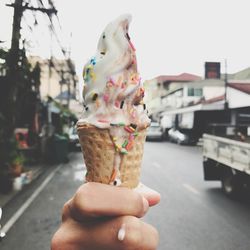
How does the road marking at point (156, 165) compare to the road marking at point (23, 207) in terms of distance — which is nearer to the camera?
the road marking at point (23, 207)

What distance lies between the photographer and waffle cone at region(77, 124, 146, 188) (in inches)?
73.6

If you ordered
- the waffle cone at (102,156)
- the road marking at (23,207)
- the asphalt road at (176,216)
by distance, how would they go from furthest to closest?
the road marking at (23,207), the asphalt road at (176,216), the waffle cone at (102,156)

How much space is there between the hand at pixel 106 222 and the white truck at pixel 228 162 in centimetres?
503

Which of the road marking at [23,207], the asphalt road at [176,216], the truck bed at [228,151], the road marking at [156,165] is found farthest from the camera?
the road marking at [156,165]

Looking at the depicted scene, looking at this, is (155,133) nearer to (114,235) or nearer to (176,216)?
(176,216)

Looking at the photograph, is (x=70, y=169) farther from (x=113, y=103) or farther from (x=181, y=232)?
(x=113, y=103)

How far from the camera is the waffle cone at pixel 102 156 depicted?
1869mm

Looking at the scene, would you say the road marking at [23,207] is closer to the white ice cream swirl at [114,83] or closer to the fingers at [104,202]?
the fingers at [104,202]

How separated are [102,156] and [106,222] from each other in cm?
38

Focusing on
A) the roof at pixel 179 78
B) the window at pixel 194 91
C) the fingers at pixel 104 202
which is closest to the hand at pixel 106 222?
the fingers at pixel 104 202

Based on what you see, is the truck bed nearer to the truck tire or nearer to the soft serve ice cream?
the truck tire

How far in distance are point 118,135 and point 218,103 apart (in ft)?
71.4

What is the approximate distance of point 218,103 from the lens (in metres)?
22.5

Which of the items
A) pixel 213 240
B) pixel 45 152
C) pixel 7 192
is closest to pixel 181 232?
pixel 213 240
